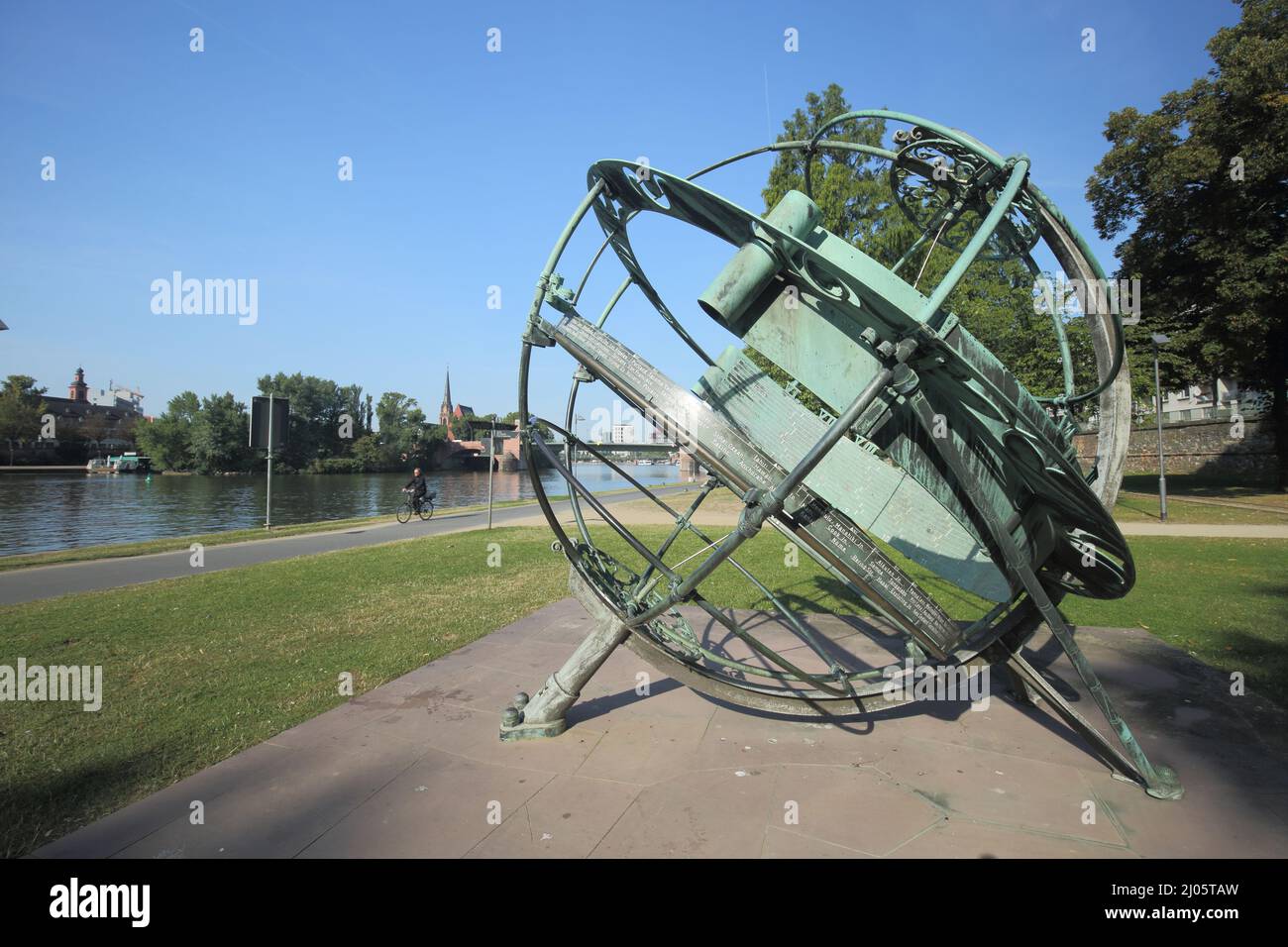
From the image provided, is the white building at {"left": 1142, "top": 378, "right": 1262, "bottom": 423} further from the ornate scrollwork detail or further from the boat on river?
the boat on river

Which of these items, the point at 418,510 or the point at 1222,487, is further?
the point at 1222,487

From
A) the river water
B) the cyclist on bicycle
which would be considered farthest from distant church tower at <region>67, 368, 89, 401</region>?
the cyclist on bicycle

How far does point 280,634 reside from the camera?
811 cm

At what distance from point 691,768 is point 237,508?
3456 cm

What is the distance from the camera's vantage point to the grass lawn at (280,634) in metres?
4.66

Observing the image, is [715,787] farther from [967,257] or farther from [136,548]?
[136,548]

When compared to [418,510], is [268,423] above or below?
above

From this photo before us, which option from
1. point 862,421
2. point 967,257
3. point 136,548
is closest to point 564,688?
point 862,421

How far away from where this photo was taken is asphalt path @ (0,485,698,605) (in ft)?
35.6

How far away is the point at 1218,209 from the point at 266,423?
32201 millimetres

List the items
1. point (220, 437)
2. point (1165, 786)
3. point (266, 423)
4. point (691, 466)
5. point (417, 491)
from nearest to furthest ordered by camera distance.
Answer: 1. point (1165, 786)
2. point (266, 423)
3. point (417, 491)
4. point (691, 466)
5. point (220, 437)

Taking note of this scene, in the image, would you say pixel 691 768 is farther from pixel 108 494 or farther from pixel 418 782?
pixel 108 494

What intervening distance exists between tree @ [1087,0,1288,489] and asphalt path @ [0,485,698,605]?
2538 cm
